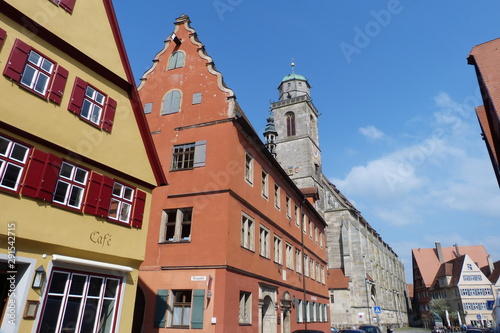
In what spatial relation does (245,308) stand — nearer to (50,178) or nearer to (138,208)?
(138,208)

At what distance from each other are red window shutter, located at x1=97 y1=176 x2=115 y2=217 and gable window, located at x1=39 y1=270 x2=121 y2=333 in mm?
1797

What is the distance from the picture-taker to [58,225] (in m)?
8.90

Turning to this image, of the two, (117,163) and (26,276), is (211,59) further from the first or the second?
(26,276)

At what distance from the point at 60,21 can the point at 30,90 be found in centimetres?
268

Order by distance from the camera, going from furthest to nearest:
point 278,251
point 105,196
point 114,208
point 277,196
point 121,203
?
point 277,196 → point 278,251 → point 121,203 → point 114,208 → point 105,196

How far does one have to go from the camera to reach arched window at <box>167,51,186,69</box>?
19.1 meters

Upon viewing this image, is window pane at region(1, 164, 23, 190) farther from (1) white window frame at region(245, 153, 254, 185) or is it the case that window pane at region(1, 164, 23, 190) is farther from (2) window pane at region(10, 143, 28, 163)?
Answer: (1) white window frame at region(245, 153, 254, 185)

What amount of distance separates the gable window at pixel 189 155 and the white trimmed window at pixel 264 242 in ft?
17.0

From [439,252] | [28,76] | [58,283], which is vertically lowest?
[58,283]

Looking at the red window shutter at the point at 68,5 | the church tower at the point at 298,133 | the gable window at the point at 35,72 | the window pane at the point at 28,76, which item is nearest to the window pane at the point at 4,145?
the gable window at the point at 35,72

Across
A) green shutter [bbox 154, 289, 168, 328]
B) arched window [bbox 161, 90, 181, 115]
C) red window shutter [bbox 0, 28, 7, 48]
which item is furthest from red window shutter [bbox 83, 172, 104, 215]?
arched window [bbox 161, 90, 181, 115]

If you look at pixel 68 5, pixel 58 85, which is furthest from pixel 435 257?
pixel 68 5

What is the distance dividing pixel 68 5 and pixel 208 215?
9.23 metres

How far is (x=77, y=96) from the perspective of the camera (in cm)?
1008
